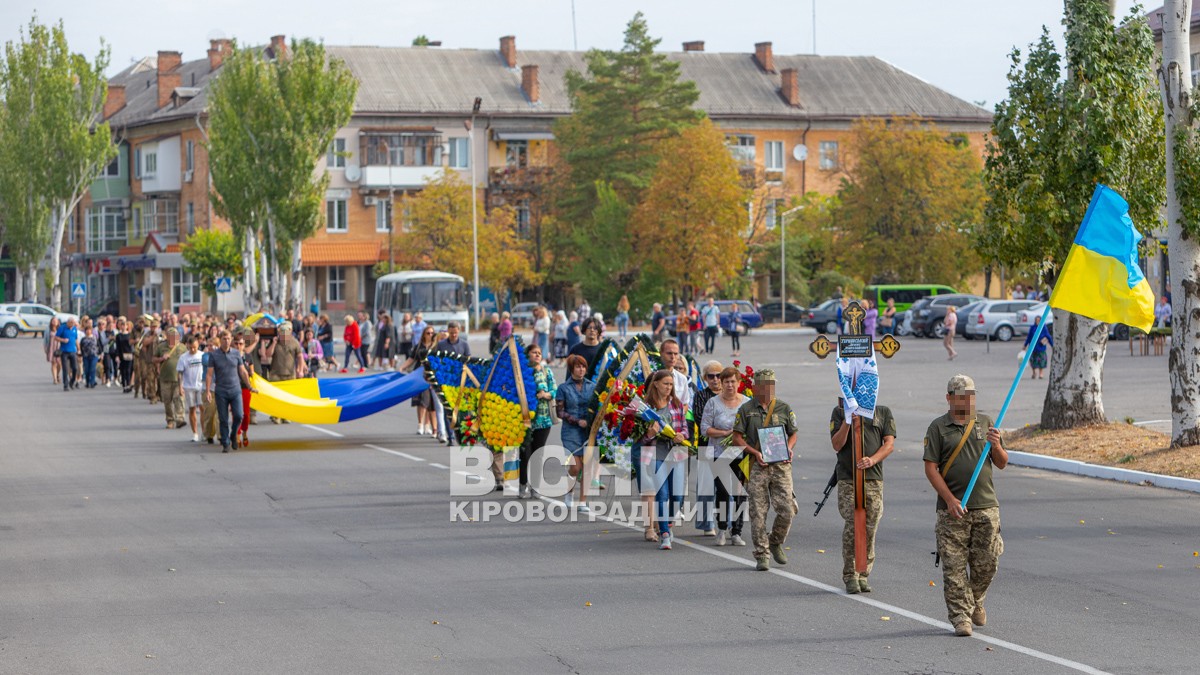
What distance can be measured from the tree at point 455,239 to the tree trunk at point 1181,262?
54.5 m

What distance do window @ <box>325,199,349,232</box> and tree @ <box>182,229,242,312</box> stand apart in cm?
806

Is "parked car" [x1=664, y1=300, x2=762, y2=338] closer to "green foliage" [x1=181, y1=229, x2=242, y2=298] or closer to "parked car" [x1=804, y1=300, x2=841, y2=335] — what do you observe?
"parked car" [x1=804, y1=300, x2=841, y2=335]

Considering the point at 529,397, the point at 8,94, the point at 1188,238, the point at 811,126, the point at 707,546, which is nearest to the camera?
the point at 707,546

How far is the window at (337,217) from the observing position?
80.4 m

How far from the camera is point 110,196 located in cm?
8694

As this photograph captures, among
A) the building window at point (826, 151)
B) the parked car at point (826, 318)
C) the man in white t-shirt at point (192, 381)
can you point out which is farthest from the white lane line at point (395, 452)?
the building window at point (826, 151)

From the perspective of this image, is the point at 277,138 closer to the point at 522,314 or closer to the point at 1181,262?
the point at 522,314

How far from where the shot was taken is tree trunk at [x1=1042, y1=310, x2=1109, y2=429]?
19.9 m

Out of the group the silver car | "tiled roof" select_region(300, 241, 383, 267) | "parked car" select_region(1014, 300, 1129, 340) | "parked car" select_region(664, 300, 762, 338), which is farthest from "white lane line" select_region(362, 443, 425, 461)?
"tiled roof" select_region(300, 241, 383, 267)

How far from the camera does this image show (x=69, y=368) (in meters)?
36.3

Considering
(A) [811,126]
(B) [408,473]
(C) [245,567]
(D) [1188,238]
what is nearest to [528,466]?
(B) [408,473]

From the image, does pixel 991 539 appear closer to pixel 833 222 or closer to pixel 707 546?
pixel 707 546

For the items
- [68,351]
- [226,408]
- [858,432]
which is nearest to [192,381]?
[226,408]

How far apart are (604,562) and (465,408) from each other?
4424 millimetres
